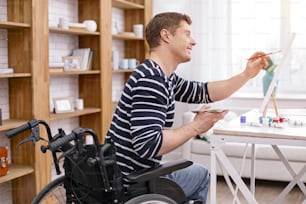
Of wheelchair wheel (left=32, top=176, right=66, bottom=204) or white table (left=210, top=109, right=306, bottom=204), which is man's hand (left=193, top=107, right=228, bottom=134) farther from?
wheelchair wheel (left=32, top=176, right=66, bottom=204)

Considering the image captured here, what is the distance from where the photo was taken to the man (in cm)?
183

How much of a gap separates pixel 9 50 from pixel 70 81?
0.86 m

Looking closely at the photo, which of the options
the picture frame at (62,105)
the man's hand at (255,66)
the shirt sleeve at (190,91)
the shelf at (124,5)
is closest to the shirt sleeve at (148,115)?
the shirt sleeve at (190,91)

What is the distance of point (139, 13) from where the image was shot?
4.88 meters

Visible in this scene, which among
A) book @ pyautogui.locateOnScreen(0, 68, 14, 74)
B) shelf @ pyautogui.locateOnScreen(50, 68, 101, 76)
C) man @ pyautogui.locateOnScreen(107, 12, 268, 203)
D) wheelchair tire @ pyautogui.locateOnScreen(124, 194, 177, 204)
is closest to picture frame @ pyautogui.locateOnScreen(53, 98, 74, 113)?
shelf @ pyautogui.locateOnScreen(50, 68, 101, 76)

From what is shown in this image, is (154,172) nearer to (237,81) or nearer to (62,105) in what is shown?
(237,81)

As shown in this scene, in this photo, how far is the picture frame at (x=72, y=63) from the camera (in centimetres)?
376

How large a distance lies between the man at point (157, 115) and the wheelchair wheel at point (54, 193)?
0.27 m

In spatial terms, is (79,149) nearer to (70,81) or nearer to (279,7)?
(70,81)

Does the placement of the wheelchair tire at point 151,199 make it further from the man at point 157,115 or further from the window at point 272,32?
the window at point 272,32

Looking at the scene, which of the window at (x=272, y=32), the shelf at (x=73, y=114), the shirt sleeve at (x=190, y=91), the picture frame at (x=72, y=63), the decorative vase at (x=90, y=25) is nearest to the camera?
the shirt sleeve at (x=190, y=91)

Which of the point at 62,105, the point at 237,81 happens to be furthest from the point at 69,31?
the point at 237,81

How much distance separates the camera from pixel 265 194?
371cm

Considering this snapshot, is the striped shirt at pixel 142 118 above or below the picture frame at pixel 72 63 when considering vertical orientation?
below
